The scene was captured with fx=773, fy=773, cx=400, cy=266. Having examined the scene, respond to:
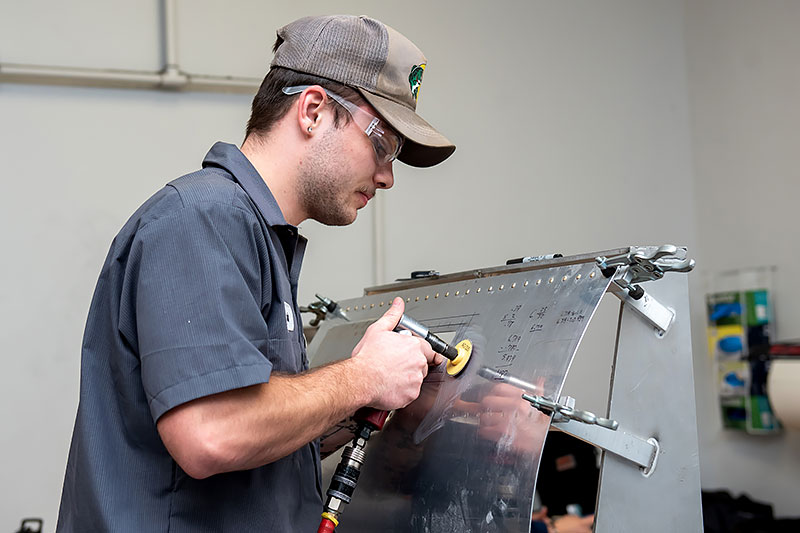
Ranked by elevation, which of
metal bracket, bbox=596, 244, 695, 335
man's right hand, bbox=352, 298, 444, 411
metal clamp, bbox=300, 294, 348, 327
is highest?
metal clamp, bbox=300, 294, 348, 327

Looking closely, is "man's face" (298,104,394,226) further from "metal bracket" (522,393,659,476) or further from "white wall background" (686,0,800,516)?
"white wall background" (686,0,800,516)

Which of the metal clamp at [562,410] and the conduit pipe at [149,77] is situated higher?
the conduit pipe at [149,77]

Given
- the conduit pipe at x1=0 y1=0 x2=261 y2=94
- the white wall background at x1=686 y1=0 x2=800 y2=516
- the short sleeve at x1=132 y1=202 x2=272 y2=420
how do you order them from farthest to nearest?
1. the white wall background at x1=686 y1=0 x2=800 y2=516
2. the conduit pipe at x1=0 y1=0 x2=261 y2=94
3. the short sleeve at x1=132 y1=202 x2=272 y2=420

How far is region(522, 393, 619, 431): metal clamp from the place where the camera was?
0.95 metres

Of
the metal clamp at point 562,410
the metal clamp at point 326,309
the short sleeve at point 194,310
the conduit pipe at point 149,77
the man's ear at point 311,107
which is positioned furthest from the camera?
the conduit pipe at point 149,77

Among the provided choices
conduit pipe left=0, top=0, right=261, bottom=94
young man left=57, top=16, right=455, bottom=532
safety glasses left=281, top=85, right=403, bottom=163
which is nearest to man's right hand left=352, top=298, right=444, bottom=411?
young man left=57, top=16, right=455, bottom=532

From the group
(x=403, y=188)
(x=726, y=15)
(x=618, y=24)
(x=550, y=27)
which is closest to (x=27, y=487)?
(x=403, y=188)

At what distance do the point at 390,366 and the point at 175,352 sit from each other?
305 mm

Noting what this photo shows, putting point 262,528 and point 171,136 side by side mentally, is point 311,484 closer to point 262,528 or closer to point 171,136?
point 262,528

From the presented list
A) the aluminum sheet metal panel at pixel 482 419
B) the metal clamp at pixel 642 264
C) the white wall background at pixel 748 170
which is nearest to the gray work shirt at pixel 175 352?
the aluminum sheet metal panel at pixel 482 419

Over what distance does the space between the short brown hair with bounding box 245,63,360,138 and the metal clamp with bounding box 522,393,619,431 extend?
468 millimetres

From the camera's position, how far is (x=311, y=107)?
1095 millimetres

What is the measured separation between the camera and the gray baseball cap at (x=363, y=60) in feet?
3.59

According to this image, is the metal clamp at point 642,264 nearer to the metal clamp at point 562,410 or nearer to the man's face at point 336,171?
the metal clamp at point 562,410
